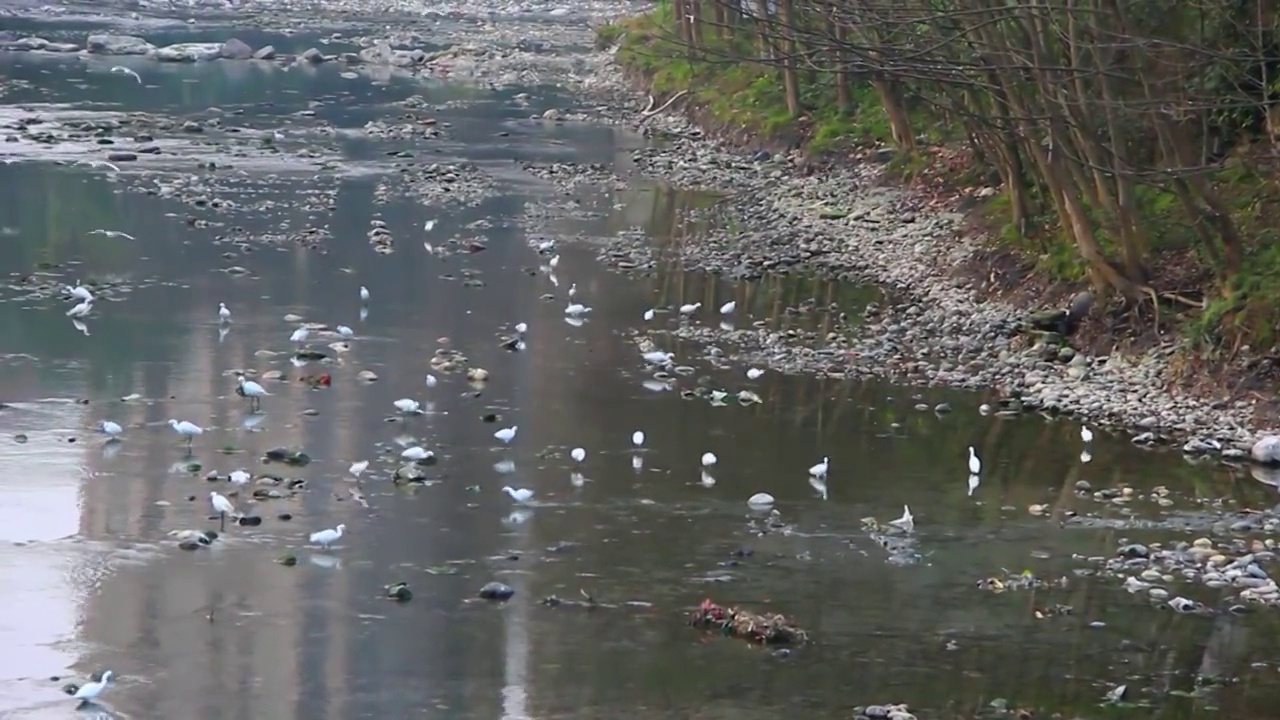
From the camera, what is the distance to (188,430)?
46.1ft

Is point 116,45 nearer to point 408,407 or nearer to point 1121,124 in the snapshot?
point 1121,124

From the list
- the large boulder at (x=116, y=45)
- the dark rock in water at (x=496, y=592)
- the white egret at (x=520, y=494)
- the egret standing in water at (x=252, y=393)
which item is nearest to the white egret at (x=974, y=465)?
the white egret at (x=520, y=494)

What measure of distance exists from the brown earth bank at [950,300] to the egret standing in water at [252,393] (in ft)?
16.1

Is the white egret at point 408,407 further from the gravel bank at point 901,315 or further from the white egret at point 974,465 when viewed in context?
the white egret at point 974,465

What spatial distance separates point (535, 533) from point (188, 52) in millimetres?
42548

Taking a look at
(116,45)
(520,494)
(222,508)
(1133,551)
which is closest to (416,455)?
(520,494)

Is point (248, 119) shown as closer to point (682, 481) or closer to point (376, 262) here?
point (376, 262)

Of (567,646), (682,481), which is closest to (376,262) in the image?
(682,481)

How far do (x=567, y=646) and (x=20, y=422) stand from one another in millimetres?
6312

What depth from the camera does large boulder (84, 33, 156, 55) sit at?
5131cm

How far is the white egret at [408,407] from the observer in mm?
15039

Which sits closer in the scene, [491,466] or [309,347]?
[491,466]

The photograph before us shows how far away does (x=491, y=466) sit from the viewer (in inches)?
550

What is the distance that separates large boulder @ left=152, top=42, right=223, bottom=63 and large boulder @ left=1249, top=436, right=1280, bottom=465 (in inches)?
1608
